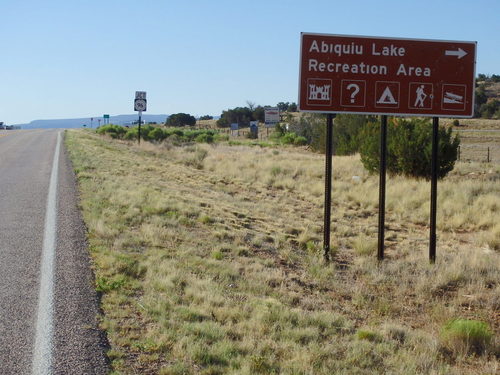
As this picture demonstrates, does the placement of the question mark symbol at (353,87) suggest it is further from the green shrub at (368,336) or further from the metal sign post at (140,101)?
the metal sign post at (140,101)

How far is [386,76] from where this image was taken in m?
9.80

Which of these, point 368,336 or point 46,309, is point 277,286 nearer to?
point 368,336

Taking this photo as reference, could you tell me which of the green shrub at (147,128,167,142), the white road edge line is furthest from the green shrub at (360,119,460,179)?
the green shrub at (147,128,167,142)

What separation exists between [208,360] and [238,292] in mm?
2275

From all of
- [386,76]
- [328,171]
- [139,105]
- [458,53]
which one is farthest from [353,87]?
[139,105]

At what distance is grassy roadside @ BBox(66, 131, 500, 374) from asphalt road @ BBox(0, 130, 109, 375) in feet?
0.77

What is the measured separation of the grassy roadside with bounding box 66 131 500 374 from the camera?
5.14m

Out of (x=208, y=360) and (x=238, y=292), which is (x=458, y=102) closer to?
(x=238, y=292)

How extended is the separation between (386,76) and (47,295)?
6.20 metres

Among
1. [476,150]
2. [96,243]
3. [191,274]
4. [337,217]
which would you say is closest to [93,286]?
[191,274]

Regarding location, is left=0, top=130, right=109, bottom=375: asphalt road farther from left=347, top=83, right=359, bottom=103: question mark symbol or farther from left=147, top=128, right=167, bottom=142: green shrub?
left=147, top=128, right=167, bottom=142: green shrub

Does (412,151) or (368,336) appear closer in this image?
(368,336)

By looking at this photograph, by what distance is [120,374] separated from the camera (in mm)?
4469

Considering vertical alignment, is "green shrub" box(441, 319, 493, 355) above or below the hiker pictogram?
below
